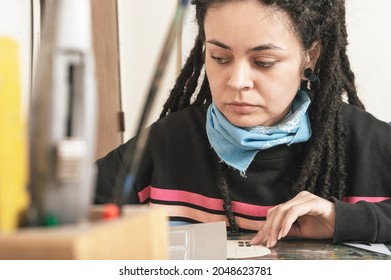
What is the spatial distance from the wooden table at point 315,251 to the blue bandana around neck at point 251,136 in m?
0.20

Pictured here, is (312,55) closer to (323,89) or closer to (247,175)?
(323,89)

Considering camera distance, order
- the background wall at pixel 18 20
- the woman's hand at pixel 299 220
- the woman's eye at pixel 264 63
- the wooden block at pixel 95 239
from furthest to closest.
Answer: the woman's eye at pixel 264 63 → the woman's hand at pixel 299 220 → the background wall at pixel 18 20 → the wooden block at pixel 95 239

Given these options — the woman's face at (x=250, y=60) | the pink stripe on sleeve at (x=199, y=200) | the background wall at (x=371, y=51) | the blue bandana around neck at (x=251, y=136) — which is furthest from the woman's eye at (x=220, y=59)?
the background wall at (x=371, y=51)

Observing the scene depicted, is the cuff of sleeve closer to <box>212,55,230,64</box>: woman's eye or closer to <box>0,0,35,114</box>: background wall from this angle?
<box>212,55,230,64</box>: woman's eye

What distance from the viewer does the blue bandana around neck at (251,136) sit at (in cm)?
78

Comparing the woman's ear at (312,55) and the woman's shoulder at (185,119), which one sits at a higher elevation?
the woman's ear at (312,55)

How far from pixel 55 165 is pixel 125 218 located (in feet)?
0.14

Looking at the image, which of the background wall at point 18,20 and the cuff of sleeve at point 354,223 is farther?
the cuff of sleeve at point 354,223

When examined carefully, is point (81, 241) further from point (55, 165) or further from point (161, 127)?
point (161, 127)

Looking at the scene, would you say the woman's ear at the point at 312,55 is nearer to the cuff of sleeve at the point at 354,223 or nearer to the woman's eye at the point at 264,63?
the woman's eye at the point at 264,63

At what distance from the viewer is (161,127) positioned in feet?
2.88

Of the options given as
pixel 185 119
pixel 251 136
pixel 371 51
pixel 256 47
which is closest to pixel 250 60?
pixel 256 47
